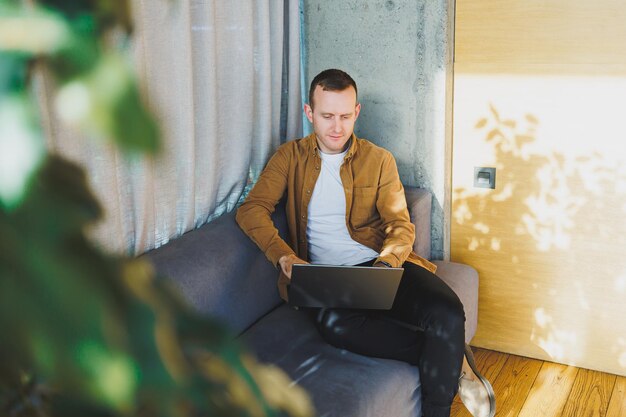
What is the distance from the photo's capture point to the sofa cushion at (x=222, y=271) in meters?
2.03

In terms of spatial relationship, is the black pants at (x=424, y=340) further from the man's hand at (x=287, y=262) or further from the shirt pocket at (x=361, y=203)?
the shirt pocket at (x=361, y=203)

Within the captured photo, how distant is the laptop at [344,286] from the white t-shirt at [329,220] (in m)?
0.33

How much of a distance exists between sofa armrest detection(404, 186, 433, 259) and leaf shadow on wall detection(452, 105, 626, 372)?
0.42ft

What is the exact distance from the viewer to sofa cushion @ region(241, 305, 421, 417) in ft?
5.84

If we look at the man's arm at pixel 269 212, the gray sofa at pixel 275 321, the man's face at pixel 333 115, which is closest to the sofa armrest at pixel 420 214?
the gray sofa at pixel 275 321

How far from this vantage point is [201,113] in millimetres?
2332

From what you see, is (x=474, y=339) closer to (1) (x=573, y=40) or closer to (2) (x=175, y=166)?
(1) (x=573, y=40)

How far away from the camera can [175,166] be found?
2.19 metres

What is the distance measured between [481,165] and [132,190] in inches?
53.5

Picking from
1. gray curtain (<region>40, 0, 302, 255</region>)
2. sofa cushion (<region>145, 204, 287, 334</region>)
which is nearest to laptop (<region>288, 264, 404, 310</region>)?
sofa cushion (<region>145, 204, 287, 334</region>)

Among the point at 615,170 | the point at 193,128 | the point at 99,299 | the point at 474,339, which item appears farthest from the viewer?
the point at 474,339

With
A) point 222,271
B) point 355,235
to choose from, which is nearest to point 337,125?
Answer: point 355,235

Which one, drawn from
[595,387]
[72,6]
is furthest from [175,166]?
[72,6]

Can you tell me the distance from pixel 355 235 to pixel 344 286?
1.37ft
